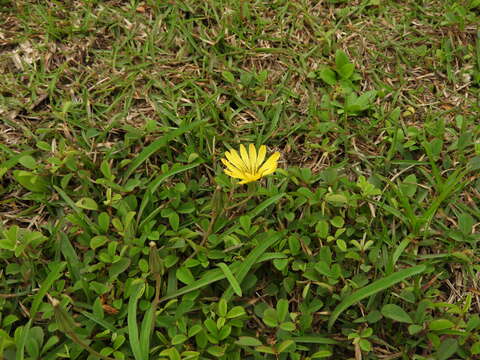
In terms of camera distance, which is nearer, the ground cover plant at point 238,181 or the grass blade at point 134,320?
the grass blade at point 134,320

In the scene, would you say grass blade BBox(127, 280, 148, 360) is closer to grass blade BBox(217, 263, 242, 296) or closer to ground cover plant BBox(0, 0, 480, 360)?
ground cover plant BBox(0, 0, 480, 360)

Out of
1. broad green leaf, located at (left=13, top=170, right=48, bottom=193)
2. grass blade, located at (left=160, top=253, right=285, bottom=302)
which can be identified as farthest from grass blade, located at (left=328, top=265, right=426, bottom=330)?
broad green leaf, located at (left=13, top=170, right=48, bottom=193)

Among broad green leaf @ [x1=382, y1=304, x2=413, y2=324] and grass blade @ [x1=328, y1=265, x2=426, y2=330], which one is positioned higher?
grass blade @ [x1=328, y1=265, x2=426, y2=330]

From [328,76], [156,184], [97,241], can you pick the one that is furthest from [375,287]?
[328,76]

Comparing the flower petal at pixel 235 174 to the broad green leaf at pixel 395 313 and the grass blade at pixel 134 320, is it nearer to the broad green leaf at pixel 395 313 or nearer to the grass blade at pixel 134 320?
the grass blade at pixel 134 320

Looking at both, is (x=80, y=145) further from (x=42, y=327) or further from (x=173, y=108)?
(x=42, y=327)

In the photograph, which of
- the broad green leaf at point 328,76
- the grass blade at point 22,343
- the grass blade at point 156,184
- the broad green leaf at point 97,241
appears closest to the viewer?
the grass blade at point 22,343

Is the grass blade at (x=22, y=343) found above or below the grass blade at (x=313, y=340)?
above

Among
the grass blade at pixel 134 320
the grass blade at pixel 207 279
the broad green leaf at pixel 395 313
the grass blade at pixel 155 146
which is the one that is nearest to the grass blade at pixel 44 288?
the grass blade at pixel 134 320
